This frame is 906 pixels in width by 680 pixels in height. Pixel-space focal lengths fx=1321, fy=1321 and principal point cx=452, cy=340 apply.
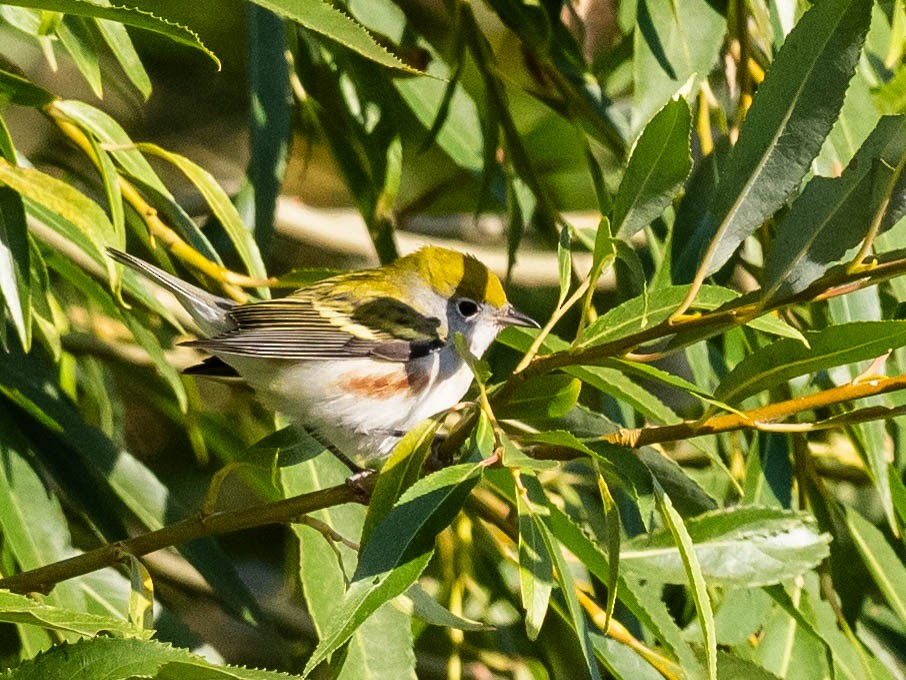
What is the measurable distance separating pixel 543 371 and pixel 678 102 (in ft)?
1.21

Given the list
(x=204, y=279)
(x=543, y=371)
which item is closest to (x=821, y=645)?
(x=543, y=371)

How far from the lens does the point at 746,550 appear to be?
6.43ft

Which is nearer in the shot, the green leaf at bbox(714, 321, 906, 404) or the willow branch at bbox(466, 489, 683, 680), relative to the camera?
the green leaf at bbox(714, 321, 906, 404)

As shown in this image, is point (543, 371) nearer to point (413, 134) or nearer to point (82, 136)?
point (82, 136)

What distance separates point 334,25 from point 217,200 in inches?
27.9

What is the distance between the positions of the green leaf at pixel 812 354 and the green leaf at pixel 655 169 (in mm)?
233

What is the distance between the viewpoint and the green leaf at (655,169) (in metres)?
1.63

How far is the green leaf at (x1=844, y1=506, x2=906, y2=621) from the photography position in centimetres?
256

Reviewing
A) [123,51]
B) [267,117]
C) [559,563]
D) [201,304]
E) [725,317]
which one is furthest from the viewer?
[267,117]

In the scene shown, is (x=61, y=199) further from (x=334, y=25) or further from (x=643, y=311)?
(x=643, y=311)

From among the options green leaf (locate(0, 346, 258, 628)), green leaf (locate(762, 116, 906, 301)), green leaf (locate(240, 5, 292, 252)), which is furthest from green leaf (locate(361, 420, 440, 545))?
green leaf (locate(240, 5, 292, 252))

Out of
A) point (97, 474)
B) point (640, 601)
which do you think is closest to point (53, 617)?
point (640, 601)

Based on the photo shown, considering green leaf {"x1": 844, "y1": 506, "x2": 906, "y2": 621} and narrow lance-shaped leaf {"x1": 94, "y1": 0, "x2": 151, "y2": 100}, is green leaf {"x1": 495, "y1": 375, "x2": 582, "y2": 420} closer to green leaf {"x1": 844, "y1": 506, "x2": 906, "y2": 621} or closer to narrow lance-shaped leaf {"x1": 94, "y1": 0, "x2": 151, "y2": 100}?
narrow lance-shaped leaf {"x1": 94, "y1": 0, "x2": 151, "y2": 100}

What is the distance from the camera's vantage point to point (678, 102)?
63.6 inches
